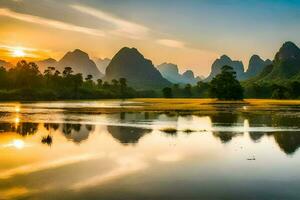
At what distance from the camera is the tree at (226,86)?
136 meters

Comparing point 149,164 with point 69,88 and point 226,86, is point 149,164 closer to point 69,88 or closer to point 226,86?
point 226,86

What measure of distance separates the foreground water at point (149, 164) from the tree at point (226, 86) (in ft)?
316

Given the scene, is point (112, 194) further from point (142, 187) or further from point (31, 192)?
point (31, 192)

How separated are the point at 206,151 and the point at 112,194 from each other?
1350 cm

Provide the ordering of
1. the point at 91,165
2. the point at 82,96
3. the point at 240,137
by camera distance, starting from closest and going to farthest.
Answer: the point at 91,165, the point at 240,137, the point at 82,96

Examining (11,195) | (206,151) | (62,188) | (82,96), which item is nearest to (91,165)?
(62,188)

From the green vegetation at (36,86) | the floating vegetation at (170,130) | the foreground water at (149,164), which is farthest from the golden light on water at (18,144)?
the green vegetation at (36,86)

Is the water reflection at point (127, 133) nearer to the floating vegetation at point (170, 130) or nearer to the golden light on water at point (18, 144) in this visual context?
the floating vegetation at point (170, 130)

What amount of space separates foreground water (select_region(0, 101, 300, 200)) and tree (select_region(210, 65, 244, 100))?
96429 mm

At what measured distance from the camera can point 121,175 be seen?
66.8ft

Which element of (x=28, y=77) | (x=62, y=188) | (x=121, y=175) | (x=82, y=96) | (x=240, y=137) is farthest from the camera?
(x=82, y=96)

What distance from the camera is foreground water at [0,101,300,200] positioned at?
17.2 meters

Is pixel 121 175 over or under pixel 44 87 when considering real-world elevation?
under

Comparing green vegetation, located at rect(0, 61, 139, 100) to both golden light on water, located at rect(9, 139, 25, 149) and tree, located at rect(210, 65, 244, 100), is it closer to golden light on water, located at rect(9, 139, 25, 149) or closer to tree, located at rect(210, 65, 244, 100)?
tree, located at rect(210, 65, 244, 100)
